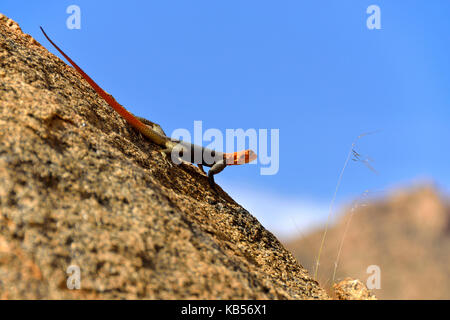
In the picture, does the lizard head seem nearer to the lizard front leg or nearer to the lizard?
the lizard

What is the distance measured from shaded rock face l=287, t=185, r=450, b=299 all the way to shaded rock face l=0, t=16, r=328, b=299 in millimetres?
19276

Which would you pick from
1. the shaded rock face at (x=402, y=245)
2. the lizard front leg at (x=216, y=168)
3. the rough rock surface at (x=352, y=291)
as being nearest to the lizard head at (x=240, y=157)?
the lizard front leg at (x=216, y=168)

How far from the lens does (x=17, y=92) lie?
3256 millimetres

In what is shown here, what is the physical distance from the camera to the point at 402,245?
25094mm

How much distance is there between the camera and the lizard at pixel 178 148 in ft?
15.7

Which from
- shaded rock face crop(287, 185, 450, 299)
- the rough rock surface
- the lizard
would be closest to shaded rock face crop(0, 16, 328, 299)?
the rough rock surface

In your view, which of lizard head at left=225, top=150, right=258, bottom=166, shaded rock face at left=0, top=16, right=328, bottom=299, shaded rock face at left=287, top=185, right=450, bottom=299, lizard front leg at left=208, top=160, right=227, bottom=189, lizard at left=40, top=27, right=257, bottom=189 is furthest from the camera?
shaded rock face at left=287, top=185, right=450, bottom=299

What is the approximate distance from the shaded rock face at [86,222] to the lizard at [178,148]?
931mm

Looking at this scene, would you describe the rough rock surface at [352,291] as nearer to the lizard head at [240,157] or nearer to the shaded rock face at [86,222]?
the shaded rock face at [86,222]

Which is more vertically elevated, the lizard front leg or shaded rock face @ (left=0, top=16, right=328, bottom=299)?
the lizard front leg

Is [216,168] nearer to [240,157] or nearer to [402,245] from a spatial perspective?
[240,157]

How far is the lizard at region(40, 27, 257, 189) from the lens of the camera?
478 cm

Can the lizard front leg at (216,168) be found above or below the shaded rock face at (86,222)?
above

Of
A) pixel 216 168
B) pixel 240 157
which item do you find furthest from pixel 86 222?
pixel 240 157
